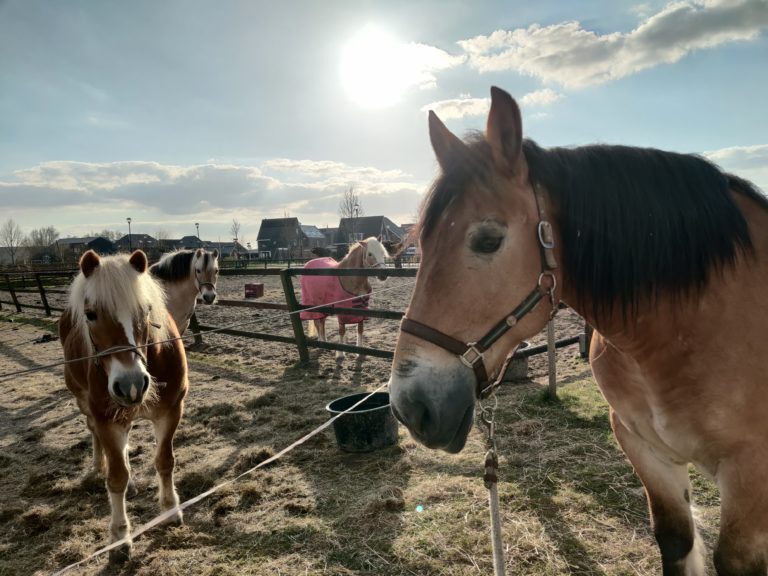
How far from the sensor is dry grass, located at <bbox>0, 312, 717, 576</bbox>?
2.60m

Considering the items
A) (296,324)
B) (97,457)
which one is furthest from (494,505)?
(296,324)

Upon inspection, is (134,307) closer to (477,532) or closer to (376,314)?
(477,532)

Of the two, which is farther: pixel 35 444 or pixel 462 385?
pixel 35 444

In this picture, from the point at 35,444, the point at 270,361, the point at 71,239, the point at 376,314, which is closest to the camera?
the point at 35,444

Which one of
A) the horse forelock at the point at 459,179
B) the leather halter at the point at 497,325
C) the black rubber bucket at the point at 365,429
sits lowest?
the black rubber bucket at the point at 365,429

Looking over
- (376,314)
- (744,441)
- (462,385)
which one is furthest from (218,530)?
(376,314)

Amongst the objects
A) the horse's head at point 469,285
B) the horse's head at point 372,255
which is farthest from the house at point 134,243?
the horse's head at point 469,285

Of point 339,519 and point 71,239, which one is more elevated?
point 71,239

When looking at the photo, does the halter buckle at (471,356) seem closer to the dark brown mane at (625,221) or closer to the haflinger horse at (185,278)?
the dark brown mane at (625,221)

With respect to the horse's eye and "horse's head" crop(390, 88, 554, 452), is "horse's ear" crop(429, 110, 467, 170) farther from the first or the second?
the horse's eye

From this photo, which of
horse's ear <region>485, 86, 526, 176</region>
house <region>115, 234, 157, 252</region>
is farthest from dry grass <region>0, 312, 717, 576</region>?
house <region>115, 234, 157, 252</region>

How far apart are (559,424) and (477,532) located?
5.95 feet

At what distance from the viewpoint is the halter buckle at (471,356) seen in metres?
1.46

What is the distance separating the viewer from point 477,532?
108 inches
